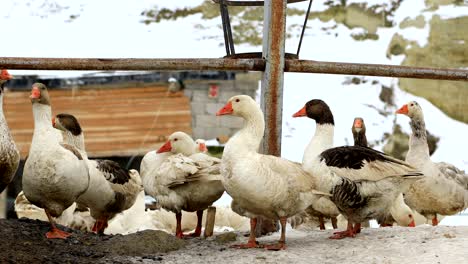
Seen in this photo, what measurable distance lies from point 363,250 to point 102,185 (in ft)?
9.32

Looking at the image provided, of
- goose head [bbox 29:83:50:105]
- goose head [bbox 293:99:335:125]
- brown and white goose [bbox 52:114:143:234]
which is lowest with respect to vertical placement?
brown and white goose [bbox 52:114:143:234]

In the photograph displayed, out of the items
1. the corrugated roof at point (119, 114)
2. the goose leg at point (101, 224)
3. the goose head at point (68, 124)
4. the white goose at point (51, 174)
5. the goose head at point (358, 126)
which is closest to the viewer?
the white goose at point (51, 174)

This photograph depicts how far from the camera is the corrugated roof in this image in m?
18.8

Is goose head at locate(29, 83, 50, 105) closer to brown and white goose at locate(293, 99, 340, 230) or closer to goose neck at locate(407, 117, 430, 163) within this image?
brown and white goose at locate(293, 99, 340, 230)

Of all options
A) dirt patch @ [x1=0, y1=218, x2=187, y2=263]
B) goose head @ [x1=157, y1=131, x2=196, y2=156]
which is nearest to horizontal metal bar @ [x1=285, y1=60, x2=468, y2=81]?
goose head @ [x1=157, y1=131, x2=196, y2=156]

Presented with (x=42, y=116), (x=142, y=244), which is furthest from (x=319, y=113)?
(x=42, y=116)

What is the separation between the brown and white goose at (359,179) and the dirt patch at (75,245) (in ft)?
4.11

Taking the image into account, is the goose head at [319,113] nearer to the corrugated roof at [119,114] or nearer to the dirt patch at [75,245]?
the dirt patch at [75,245]

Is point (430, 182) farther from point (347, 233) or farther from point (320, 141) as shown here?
point (347, 233)

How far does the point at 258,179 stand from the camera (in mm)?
6367

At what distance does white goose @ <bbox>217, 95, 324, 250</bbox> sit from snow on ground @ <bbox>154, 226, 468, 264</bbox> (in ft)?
0.69

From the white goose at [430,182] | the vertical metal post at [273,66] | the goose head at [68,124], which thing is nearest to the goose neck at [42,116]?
the goose head at [68,124]

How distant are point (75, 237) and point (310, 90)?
52.2ft

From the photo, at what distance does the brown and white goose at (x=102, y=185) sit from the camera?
8078 millimetres
